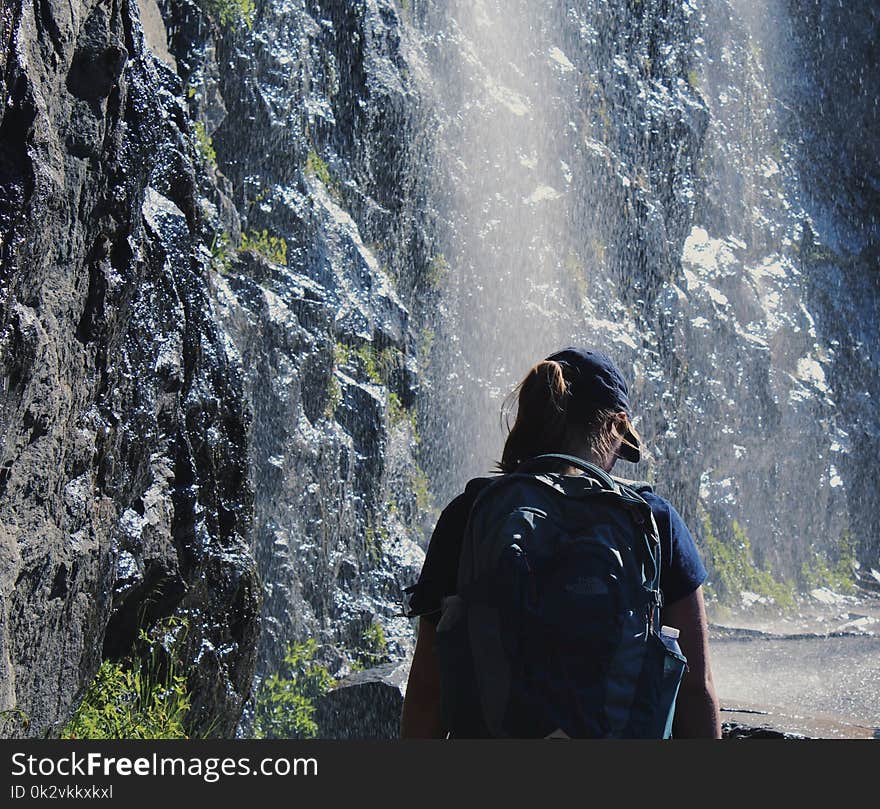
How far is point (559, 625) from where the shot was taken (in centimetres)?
186

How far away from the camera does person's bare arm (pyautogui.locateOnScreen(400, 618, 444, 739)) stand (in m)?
2.10

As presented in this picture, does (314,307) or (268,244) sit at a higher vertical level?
(268,244)

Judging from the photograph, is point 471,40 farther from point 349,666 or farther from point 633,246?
point 349,666

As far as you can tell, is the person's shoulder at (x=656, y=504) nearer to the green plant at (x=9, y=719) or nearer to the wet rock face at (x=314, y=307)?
the green plant at (x=9, y=719)

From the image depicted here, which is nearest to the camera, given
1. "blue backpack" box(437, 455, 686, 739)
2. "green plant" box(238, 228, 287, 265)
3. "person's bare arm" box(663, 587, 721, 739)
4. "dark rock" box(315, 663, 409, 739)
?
"blue backpack" box(437, 455, 686, 739)

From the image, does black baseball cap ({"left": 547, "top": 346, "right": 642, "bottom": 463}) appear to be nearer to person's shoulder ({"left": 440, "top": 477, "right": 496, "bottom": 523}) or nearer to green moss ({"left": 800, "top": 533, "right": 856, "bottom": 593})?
person's shoulder ({"left": 440, "top": 477, "right": 496, "bottom": 523})

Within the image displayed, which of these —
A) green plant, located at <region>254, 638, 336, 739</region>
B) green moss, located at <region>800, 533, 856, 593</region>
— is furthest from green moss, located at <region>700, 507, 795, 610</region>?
green plant, located at <region>254, 638, 336, 739</region>

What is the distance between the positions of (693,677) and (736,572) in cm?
2018

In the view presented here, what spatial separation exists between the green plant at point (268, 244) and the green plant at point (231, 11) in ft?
7.55

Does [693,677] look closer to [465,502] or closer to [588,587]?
[588,587]

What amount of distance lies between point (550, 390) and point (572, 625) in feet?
1.70

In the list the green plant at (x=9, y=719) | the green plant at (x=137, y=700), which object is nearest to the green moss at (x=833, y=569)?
the green plant at (x=137, y=700)

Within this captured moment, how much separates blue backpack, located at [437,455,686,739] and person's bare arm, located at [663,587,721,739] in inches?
3.6

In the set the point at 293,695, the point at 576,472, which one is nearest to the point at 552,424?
the point at 576,472
